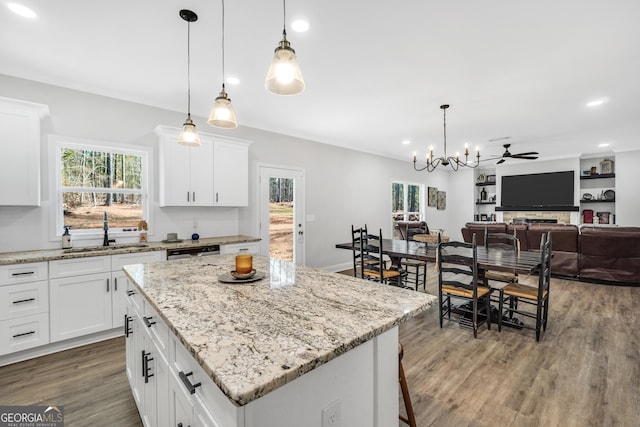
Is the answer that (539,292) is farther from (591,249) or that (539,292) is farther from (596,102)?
(591,249)

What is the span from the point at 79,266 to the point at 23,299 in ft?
1.49

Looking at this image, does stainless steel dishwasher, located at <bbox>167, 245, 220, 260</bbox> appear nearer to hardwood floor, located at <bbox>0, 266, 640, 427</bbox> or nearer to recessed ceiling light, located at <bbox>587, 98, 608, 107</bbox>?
hardwood floor, located at <bbox>0, 266, 640, 427</bbox>

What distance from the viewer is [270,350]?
83 centimetres

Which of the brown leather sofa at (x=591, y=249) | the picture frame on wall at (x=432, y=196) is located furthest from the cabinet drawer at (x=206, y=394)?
the picture frame on wall at (x=432, y=196)

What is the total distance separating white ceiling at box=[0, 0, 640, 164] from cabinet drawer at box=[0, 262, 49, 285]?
192cm

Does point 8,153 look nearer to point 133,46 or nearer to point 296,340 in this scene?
point 133,46

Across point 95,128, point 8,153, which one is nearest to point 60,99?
point 95,128

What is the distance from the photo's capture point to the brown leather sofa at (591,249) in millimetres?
4645

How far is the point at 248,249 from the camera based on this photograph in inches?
159

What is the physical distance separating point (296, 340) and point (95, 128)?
12.5 ft

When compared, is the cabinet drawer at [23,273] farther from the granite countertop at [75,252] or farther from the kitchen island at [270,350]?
the kitchen island at [270,350]

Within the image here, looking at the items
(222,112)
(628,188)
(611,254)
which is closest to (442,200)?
(628,188)

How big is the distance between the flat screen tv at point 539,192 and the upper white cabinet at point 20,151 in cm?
1013

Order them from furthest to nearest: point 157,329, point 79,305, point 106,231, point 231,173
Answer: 1. point 231,173
2. point 106,231
3. point 79,305
4. point 157,329
